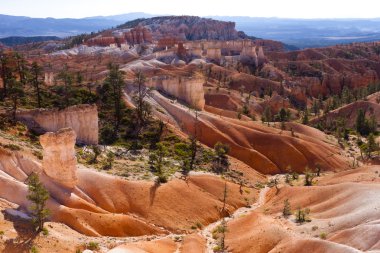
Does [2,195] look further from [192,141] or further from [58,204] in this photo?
[192,141]

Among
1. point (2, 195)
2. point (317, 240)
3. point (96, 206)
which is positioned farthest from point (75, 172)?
point (317, 240)

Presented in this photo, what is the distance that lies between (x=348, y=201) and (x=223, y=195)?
1542cm

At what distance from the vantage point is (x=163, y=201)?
49031 mm

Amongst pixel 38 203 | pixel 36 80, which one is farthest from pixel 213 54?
pixel 38 203

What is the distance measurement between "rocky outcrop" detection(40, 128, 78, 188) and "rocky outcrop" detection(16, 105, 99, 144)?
14869 mm

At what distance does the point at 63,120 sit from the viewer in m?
59.0

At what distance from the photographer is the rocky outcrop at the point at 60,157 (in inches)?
1695

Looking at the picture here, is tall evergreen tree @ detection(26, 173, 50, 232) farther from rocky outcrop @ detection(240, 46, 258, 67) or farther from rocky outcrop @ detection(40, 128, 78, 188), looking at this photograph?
rocky outcrop @ detection(240, 46, 258, 67)

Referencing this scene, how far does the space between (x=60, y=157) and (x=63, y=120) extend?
16192mm

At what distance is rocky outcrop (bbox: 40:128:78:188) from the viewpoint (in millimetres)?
43062

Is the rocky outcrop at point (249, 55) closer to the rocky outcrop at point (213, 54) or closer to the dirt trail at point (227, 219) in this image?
the rocky outcrop at point (213, 54)

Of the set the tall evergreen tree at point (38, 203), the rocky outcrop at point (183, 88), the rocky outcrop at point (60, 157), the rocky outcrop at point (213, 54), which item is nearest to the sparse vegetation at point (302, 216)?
the rocky outcrop at point (60, 157)

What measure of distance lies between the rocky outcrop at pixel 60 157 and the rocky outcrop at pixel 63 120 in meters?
14.9

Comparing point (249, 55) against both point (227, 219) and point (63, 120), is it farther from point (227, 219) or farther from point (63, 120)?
point (227, 219)
